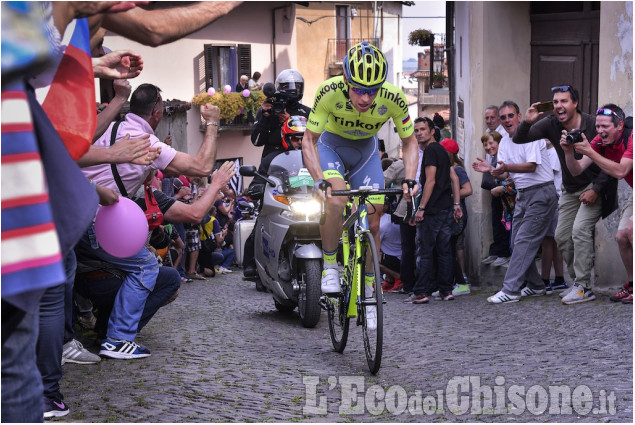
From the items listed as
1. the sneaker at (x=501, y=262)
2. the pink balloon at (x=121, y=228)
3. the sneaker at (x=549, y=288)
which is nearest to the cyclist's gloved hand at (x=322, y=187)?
the pink balloon at (x=121, y=228)

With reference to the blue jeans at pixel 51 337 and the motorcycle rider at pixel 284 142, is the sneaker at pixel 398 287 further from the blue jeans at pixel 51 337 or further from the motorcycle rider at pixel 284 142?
the blue jeans at pixel 51 337

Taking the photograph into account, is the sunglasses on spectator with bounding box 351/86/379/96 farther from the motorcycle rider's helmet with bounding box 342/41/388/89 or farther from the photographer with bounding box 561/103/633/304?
the photographer with bounding box 561/103/633/304

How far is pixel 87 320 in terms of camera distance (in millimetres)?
8289

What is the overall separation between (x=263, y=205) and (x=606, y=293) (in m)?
3.71

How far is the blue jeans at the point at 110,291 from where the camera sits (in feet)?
24.2

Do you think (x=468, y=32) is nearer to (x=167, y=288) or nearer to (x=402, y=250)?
(x=402, y=250)

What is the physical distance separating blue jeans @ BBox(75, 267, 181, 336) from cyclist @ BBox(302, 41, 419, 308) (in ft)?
4.17

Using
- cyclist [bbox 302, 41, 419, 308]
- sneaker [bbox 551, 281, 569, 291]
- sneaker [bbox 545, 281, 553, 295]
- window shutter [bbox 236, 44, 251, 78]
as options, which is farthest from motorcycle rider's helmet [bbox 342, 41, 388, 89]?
window shutter [bbox 236, 44, 251, 78]

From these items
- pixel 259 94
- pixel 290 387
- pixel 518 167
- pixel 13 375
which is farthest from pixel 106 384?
pixel 259 94

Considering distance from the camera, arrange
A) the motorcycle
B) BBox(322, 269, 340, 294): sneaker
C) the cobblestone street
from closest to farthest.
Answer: the cobblestone street < BBox(322, 269, 340, 294): sneaker < the motorcycle

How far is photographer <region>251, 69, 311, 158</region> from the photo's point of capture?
480 inches

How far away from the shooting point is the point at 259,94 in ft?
121

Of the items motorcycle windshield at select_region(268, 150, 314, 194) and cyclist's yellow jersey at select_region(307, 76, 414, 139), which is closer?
cyclist's yellow jersey at select_region(307, 76, 414, 139)

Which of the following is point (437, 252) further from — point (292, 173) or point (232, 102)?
point (232, 102)
